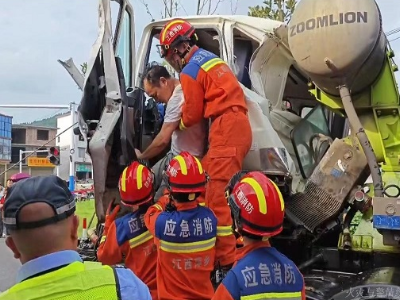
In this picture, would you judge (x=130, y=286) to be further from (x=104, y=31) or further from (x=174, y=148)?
(x=104, y=31)

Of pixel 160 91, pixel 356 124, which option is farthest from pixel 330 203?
pixel 160 91

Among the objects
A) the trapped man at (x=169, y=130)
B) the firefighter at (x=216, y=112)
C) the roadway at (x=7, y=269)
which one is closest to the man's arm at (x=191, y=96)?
the firefighter at (x=216, y=112)

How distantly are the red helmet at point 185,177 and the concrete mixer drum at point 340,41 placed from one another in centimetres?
96

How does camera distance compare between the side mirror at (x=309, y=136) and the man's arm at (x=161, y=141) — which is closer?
the man's arm at (x=161, y=141)

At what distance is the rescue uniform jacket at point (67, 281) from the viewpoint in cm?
144

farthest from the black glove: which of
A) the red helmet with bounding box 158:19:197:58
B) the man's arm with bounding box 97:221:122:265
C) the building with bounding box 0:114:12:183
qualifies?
the building with bounding box 0:114:12:183

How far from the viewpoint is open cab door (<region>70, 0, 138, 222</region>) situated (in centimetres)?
395

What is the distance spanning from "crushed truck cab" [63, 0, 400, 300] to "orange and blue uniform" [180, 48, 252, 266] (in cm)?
19

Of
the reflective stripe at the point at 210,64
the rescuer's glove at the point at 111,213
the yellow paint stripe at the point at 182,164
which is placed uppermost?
the reflective stripe at the point at 210,64

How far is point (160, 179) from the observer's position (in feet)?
13.8

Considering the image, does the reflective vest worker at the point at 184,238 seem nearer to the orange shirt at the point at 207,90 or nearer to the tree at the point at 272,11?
the orange shirt at the point at 207,90

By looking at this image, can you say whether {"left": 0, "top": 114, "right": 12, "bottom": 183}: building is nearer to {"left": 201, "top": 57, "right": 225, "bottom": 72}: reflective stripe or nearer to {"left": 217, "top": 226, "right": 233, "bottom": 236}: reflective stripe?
{"left": 201, "top": 57, "right": 225, "bottom": 72}: reflective stripe

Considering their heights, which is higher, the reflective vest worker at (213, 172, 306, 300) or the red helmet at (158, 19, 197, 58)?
the red helmet at (158, 19, 197, 58)

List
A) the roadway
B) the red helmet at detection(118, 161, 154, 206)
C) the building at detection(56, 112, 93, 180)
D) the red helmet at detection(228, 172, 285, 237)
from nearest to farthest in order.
→ the red helmet at detection(228, 172, 285, 237)
the red helmet at detection(118, 161, 154, 206)
the building at detection(56, 112, 93, 180)
the roadway
